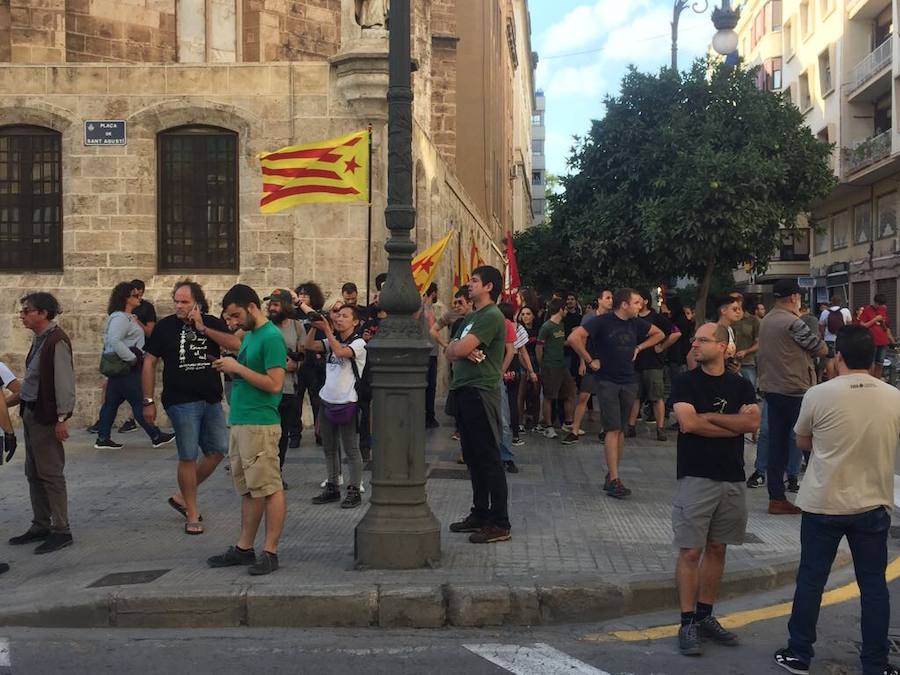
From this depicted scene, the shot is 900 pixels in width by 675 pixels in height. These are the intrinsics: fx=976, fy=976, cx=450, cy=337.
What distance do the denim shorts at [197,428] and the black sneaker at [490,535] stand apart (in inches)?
74.6

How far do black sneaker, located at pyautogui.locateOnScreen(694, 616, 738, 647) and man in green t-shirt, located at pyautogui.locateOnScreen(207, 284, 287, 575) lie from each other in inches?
96.6

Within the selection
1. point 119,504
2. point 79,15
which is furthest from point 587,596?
point 79,15

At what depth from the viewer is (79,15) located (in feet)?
50.2

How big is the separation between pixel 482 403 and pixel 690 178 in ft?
48.8

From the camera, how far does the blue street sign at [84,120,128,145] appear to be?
12.2 m

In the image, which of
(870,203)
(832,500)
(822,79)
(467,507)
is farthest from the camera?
(822,79)

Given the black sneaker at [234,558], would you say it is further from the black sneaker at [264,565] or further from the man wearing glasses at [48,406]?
the man wearing glasses at [48,406]

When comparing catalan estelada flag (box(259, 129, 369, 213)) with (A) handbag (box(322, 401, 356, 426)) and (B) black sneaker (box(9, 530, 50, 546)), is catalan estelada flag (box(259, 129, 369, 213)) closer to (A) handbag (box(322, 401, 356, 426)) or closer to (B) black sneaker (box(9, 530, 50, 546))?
(A) handbag (box(322, 401, 356, 426))

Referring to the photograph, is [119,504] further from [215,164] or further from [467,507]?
[215,164]

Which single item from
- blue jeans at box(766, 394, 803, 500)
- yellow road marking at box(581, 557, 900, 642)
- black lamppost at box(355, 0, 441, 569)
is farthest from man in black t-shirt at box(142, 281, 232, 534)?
blue jeans at box(766, 394, 803, 500)

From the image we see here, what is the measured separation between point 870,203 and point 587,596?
33500 millimetres

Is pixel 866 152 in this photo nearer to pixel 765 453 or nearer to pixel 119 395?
pixel 765 453

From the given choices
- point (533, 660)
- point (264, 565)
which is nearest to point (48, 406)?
point (264, 565)

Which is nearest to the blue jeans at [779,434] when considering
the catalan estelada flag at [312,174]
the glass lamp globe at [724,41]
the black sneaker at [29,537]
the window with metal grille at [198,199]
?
the catalan estelada flag at [312,174]
